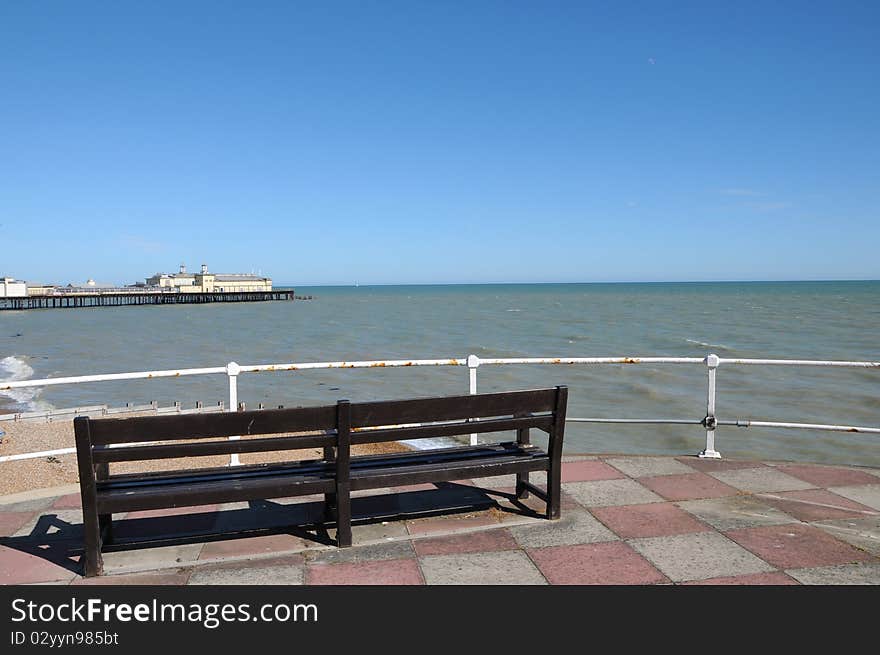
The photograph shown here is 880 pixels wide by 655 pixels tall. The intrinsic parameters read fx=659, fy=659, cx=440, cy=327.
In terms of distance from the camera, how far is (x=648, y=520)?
4.61 metres

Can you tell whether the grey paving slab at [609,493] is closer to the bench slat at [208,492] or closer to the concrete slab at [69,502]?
the bench slat at [208,492]

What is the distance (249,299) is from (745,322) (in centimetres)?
12674

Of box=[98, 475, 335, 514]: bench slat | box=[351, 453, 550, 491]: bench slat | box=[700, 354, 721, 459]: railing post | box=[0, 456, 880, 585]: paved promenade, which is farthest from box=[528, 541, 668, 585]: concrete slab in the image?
box=[700, 354, 721, 459]: railing post

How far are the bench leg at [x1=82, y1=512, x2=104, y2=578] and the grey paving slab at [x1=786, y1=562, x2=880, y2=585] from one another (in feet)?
12.8

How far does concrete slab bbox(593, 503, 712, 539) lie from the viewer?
439 cm

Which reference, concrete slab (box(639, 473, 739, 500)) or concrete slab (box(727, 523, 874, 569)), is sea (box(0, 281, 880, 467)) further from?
concrete slab (box(727, 523, 874, 569))

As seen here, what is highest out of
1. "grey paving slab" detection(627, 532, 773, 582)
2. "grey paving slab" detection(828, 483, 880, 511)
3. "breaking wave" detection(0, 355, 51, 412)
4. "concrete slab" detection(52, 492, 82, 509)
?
"grey paving slab" detection(828, 483, 880, 511)

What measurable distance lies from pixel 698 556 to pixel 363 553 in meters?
2.03

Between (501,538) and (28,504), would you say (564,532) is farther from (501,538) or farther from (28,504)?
(28,504)

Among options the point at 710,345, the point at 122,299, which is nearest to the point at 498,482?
the point at 710,345

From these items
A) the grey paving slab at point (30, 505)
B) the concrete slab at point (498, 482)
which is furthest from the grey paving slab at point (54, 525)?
the concrete slab at point (498, 482)

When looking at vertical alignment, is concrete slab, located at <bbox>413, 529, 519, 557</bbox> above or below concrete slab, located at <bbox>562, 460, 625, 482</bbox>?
above

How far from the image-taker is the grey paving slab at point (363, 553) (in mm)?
3959
